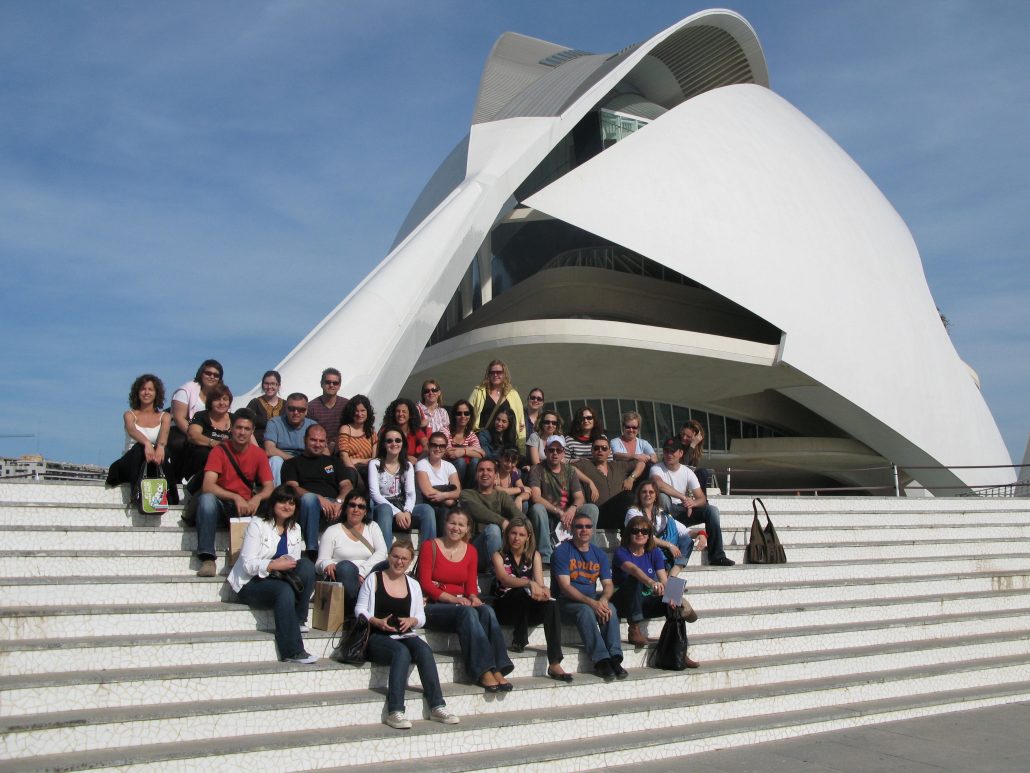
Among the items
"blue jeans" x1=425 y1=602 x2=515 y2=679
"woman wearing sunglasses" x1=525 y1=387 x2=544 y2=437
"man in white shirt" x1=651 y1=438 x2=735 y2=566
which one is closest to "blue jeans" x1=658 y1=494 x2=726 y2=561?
"man in white shirt" x1=651 y1=438 x2=735 y2=566

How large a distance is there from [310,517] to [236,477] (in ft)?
1.77

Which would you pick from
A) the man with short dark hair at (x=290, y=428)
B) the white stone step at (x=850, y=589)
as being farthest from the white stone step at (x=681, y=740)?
the man with short dark hair at (x=290, y=428)

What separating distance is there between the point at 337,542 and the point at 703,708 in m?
2.33

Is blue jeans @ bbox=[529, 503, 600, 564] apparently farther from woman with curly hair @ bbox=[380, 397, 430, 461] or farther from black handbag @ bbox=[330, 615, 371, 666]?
black handbag @ bbox=[330, 615, 371, 666]

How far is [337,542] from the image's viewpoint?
5664 millimetres

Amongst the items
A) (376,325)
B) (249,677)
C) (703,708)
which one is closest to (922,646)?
(703,708)

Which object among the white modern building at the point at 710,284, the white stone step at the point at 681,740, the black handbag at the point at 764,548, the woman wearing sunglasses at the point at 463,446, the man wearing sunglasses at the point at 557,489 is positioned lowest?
the white stone step at the point at 681,740

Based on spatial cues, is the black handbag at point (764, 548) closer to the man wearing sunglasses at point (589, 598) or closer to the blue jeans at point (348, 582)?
the man wearing sunglasses at point (589, 598)

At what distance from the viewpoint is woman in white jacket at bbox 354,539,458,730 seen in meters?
4.84

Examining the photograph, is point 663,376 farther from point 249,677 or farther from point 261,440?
point 249,677

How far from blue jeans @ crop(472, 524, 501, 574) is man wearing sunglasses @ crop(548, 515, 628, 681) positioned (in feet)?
1.26

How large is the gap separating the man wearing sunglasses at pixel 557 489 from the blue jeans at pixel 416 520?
0.86m

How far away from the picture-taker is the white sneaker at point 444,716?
4.86m

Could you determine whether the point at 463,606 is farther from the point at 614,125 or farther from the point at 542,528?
the point at 614,125
